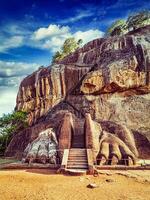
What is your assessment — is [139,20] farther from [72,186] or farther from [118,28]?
[72,186]

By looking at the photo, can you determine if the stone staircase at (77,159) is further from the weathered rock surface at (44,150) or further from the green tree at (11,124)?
the green tree at (11,124)

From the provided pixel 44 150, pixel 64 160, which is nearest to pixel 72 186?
pixel 64 160

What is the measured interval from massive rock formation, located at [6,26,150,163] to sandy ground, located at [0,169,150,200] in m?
4.59

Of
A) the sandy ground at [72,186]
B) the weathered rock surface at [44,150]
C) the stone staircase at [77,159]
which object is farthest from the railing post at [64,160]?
the weathered rock surface at [44,150]

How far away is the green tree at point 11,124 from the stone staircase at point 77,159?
1346cm

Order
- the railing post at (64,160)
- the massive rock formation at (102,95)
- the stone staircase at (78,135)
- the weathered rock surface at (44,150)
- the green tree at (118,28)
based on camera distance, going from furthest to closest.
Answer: the green tree at (118,28) < the massive rock formation at (102,95) < the stone staircase at (78,135) < the weathered rock surface at (44,150) < the railing post at (64,160)

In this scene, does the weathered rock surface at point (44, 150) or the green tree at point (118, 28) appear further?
the green tree at point (118, 28)

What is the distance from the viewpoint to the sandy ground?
41.0 feet

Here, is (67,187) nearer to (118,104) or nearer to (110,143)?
(110,143)

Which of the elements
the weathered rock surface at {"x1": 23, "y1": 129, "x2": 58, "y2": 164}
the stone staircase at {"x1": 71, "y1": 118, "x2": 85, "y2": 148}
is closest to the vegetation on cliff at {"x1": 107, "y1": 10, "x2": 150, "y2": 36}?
the stone staircase at {"x1": 71, "y1": 118, "x2": 85, "y2": 148}

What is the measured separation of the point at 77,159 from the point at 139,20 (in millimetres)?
34264

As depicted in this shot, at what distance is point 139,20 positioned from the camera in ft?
155

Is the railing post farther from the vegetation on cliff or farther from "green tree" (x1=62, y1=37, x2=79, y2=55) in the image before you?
"green tree" (x1=62, y1=37, x2=79, y2=55)

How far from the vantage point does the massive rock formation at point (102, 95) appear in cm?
2327
